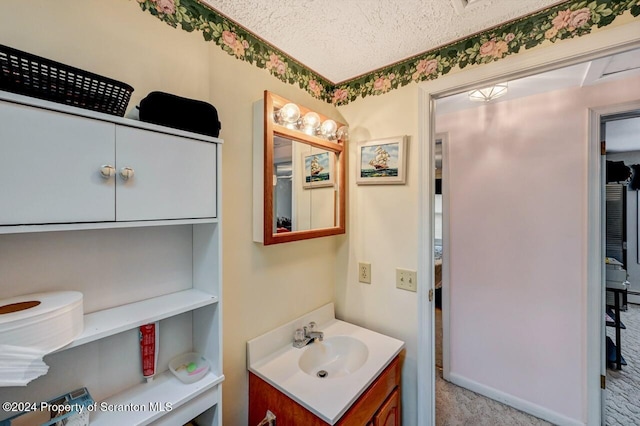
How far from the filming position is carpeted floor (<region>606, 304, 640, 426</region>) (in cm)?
186

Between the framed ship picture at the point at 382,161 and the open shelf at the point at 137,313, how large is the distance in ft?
3.62

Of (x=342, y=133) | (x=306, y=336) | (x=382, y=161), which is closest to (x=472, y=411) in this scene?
(x=306, y=336)

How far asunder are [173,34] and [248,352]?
1398mm

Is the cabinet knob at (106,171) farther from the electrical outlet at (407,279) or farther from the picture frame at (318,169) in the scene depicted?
the electrical outlet at (407,279)

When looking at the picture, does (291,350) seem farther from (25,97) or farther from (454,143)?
(454,143)

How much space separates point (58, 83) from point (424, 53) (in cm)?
155

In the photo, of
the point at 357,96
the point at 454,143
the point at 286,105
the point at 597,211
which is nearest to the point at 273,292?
the point at 286,105

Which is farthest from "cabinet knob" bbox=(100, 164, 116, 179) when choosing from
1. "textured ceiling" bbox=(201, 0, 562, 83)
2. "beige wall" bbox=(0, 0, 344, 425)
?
"textured ceiling" bbox=(201, 0, 562, 83)

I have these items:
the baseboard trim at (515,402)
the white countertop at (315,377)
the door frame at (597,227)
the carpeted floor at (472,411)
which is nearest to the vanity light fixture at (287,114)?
the white countertop at (315,377)

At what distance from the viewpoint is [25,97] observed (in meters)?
0.58

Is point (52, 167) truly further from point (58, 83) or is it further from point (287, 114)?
point (287, 114)

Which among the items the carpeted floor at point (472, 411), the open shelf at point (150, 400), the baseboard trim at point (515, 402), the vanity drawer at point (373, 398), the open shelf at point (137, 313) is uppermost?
the open shelf at point (137, 313)

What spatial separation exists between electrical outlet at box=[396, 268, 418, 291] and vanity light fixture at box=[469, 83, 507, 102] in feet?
4.40

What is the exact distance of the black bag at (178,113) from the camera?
0.80 metres
